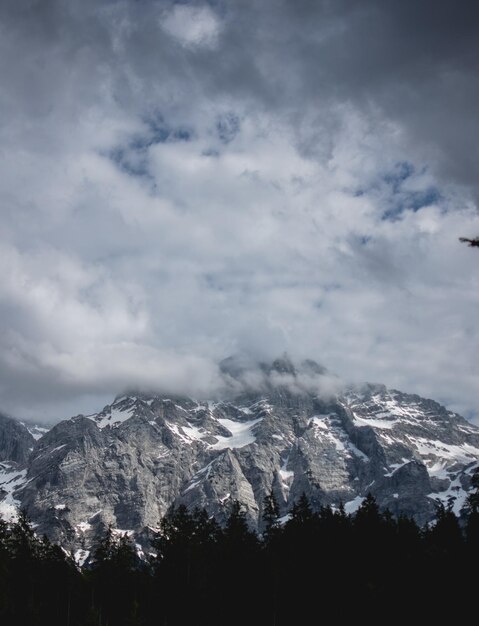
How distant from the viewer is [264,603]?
60.8 meters

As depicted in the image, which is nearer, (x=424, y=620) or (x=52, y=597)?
(x=424, y=620)

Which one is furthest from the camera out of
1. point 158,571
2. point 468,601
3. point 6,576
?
point 158,571

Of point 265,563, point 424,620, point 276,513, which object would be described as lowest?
point 424,620

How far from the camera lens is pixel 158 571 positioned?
7012 cm

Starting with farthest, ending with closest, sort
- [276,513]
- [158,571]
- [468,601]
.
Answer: [276,513] → [158,571] → [468,601]

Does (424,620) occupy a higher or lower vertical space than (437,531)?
lower

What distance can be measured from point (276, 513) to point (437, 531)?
2044 cm

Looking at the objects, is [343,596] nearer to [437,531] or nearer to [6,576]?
[437,531]

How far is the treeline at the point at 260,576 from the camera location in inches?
1950

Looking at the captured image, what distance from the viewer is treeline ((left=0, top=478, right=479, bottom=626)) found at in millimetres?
49531

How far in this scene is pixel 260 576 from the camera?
2426 inches

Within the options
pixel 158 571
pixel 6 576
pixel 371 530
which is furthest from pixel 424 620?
pixel 6 576

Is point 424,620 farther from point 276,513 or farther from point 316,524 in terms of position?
point 276,513

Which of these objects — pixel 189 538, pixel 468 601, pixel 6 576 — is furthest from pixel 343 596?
pixel 6 576
